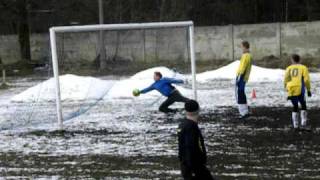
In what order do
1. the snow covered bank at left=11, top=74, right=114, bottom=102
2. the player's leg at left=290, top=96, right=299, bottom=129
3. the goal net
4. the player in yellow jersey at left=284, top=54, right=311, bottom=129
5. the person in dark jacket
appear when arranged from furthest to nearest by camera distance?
the snow covered bank at left=11, top=74, right=114, bottom=102 < the goal net < the player's leg at left=290, top=96, right=299, bottom=129 < the player in yellow jersey at left=284, top=54, right=311, bottom=129 < the person in dark jacket

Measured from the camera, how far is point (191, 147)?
279 inches

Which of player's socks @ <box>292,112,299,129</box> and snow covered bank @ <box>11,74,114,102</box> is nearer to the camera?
player's socks @ <box>292,112,299,129</box>

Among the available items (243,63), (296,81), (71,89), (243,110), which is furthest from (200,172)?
(71,89)

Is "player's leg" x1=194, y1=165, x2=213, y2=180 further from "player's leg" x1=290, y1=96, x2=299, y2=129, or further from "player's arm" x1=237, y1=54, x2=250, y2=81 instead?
"player's arm" x1=237, y1=54, x2=250, y2=81

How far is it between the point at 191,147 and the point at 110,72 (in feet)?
51.3

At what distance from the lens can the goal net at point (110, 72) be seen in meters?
20.3

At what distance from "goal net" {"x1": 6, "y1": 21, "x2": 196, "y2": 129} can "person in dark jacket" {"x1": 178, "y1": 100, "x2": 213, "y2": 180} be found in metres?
11.4

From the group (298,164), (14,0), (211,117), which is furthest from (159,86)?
(14,0)

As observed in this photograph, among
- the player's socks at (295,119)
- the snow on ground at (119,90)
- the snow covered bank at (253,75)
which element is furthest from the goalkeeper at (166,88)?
the snow covered bank at (253,75)

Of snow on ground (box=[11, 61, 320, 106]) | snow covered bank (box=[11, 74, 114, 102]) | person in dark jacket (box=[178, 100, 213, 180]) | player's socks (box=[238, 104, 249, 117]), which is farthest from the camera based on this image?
snow covered bank (box=[11, 74, 114, 102])

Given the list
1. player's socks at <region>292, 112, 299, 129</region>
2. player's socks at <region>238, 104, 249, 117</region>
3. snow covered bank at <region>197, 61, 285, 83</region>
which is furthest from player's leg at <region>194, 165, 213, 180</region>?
snow covered bank at <region>197, 61, 285, 83</region>

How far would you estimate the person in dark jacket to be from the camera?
709cm

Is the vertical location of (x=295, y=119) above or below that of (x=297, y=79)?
below

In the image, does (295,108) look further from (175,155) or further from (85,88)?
(85,88)
